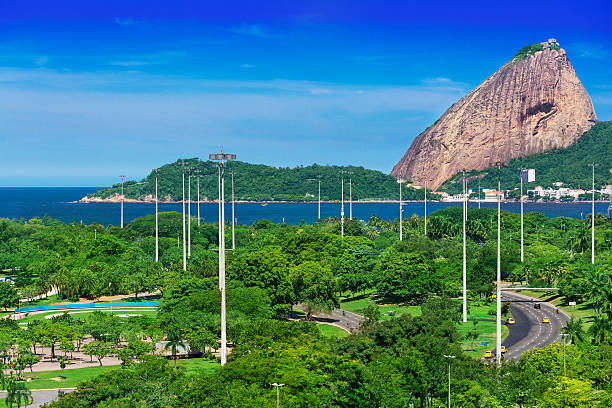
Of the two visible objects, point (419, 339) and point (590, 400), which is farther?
point (419, 339)

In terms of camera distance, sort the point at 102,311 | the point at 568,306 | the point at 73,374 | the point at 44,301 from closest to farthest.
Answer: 1. the point at 73,374
2. the point at 102,311
3. the point at 568,306
4. the point at 44,301

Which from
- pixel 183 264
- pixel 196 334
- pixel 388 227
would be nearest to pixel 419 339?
pixel 196 334

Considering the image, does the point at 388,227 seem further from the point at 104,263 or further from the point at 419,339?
the point at 419,339

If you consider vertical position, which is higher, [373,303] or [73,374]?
[373,303]

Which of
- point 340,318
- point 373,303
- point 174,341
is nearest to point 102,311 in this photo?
point 174,341

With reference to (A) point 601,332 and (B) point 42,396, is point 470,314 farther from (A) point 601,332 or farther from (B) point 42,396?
(B) point 42,396

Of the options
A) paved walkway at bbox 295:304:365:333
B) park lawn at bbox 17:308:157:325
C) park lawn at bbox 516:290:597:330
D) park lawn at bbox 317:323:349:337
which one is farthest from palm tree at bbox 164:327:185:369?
park lawn at bbox 516:290:597:330

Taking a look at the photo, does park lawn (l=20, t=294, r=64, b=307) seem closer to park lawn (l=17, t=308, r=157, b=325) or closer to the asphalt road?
park lawn (l=17, t=308, r=157, b=325)
